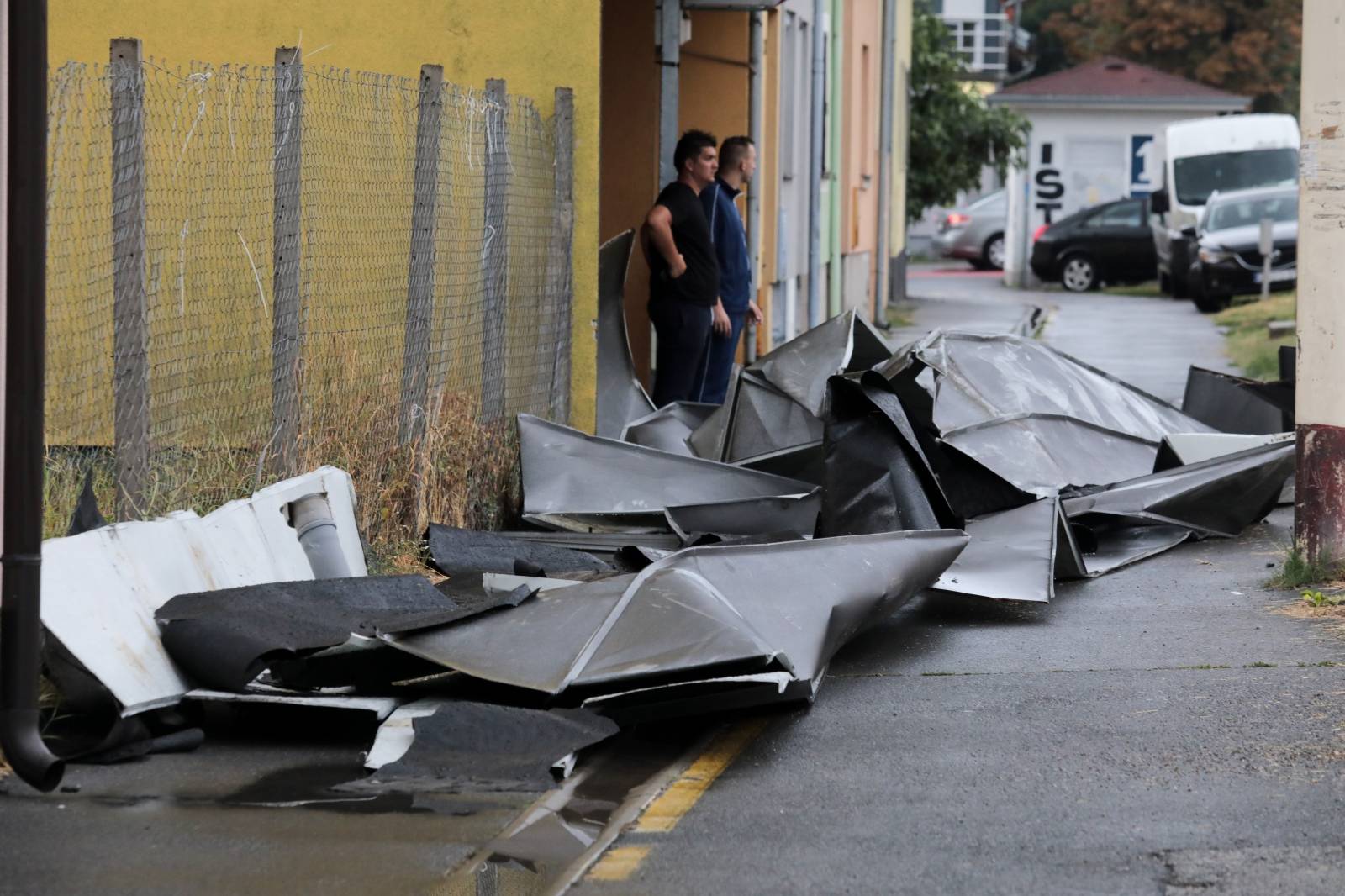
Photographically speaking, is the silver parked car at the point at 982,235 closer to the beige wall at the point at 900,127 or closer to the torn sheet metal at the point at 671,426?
the beige wall at the point at 900,127

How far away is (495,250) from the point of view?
9555 millimetres

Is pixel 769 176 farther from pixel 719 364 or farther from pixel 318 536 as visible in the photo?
pixel 318 536

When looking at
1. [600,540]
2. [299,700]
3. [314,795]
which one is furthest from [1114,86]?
[314,795]

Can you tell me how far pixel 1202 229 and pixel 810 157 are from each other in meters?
12.7

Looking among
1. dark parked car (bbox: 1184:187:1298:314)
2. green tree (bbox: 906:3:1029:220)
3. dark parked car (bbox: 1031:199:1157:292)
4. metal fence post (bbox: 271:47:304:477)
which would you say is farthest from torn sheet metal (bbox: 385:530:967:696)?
dark parked car (bbox: 1031:199:1157:292)

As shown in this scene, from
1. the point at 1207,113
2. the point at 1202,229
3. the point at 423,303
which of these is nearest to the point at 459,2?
the point at 423,303

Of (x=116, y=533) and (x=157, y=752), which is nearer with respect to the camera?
(x=157, y=752)

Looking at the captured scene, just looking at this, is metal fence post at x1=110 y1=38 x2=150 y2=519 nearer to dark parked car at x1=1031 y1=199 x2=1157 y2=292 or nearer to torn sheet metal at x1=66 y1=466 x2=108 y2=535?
torn sheet metal at x1=66 y1=466 x2=108 y2=535

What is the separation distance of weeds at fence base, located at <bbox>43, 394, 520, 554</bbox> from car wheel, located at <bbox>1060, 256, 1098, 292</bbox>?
89.2 ft

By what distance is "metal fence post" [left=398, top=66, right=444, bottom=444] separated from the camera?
8477 millimetres

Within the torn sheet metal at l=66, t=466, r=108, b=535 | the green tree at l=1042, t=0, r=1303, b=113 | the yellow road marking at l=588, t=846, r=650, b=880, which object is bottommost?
the yellow road marking at l=588, t=846, r=650, b=880

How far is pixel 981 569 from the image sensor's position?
7.89 metres

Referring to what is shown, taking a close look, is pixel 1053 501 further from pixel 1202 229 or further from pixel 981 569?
pixel 1202 229

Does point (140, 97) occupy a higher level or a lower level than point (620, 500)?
higher
